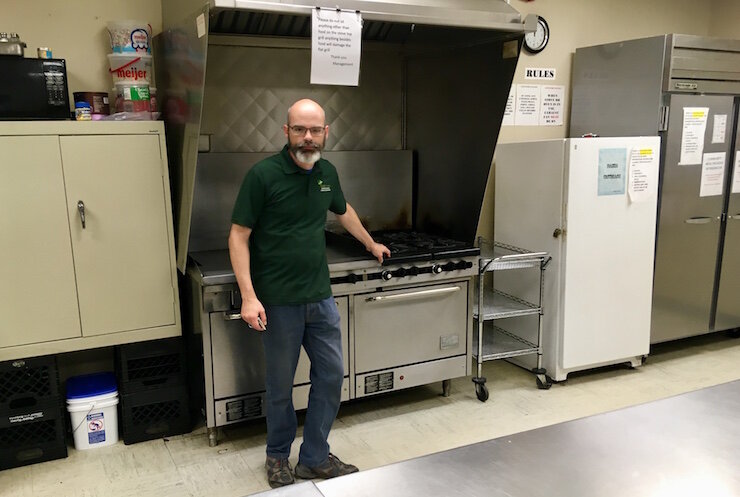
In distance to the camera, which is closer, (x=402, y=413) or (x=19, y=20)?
(x=19, y=20)

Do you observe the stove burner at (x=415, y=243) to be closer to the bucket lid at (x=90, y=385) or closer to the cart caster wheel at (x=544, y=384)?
the cart caster wheel at (x=544, y=384)

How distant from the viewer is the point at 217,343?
2.71m

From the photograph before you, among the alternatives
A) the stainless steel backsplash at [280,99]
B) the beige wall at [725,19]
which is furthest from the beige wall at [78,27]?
the beige wall at [725,19]

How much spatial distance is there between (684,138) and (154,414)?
135 inches

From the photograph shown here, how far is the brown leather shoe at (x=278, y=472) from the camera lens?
8.17 ft

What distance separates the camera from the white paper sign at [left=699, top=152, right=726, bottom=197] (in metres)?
3.79

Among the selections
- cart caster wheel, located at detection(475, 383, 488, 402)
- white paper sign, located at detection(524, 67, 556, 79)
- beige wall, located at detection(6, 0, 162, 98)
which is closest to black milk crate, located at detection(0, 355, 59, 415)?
beige wall, located at detection(6, 0, 162, 98)

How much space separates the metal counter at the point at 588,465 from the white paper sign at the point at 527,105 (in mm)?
3035

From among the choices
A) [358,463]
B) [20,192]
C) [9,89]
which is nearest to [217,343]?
[358,463]

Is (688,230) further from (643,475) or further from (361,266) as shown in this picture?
(643,475)

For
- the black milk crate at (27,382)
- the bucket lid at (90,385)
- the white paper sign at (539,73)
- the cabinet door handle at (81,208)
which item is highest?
the white paper sign at (539,73)

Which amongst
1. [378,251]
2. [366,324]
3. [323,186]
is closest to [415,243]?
[378,251]

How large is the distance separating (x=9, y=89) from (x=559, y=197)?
277 cm

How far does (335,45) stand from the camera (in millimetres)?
2539
